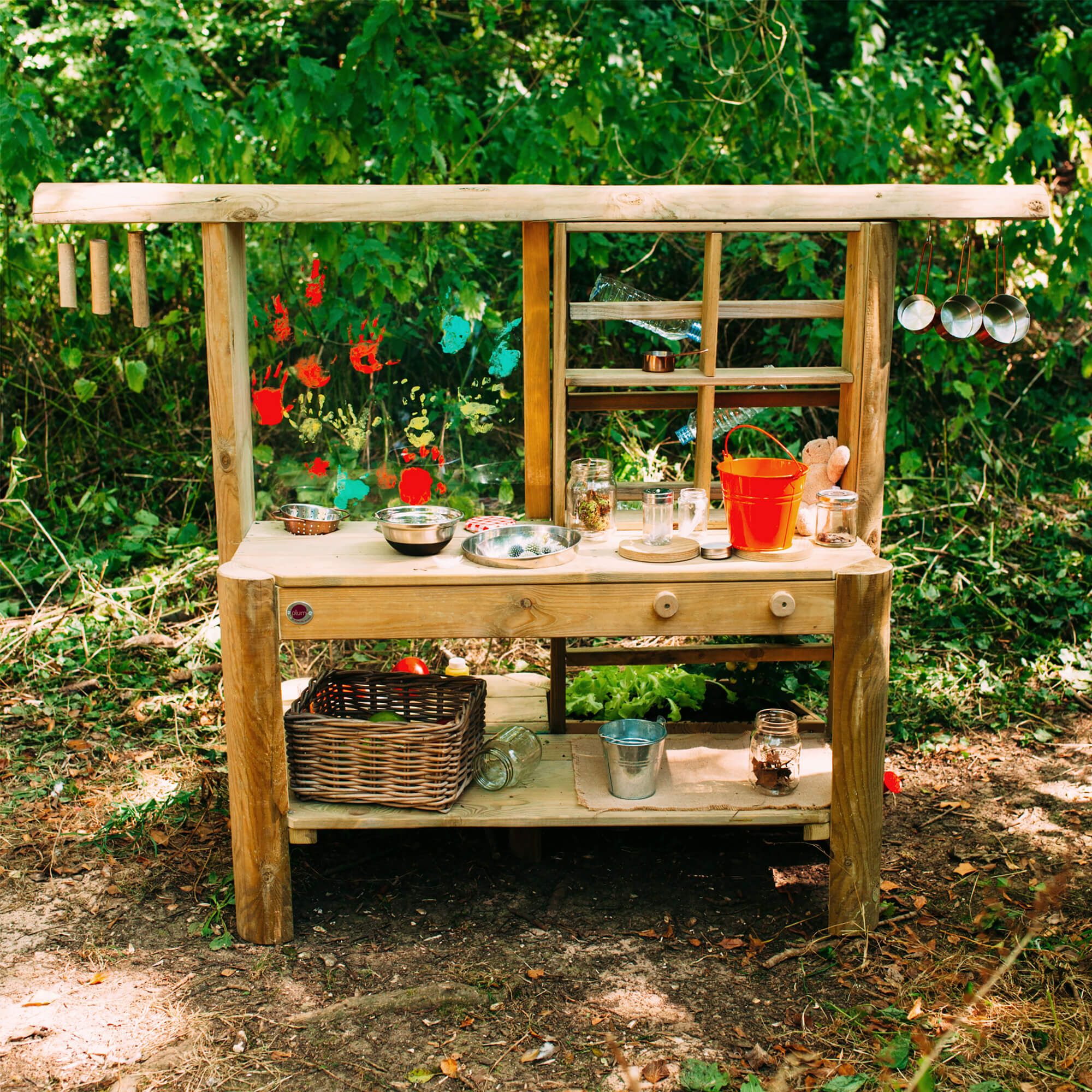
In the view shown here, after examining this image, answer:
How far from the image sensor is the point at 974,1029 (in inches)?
107

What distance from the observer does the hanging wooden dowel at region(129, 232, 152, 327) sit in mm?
3146

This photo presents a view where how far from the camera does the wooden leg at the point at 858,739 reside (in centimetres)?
296

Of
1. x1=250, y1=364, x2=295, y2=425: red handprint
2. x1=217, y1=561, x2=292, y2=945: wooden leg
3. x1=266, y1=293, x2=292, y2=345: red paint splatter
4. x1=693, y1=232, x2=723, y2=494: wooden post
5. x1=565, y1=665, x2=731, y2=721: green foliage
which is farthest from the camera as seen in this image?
x1=565, y1=665, x2=731, y2=721: green foliage

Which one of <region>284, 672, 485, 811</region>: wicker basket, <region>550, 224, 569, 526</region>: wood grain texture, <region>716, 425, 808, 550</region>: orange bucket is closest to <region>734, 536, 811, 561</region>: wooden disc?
<region>716, 425, 808, 550</region>: orange bucket

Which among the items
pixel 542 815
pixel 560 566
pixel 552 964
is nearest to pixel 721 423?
pixel 560 566

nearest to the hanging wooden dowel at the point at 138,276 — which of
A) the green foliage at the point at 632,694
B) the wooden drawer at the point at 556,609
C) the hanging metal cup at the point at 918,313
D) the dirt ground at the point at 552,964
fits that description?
the wooden drawer at the point at 556,609

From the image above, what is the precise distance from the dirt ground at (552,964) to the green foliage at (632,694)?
43 centimetres

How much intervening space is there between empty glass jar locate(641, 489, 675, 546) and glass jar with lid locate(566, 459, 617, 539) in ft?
Answer: 0.65

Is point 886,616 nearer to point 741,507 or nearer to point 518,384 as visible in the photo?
point 741,507

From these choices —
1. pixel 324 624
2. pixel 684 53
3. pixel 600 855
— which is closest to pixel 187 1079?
pixel 324 624

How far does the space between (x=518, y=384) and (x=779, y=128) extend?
3208 mm

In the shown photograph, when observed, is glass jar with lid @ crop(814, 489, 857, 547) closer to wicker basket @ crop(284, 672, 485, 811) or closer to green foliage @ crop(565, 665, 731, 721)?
green foliage @ crop(565, 665, 731, 721)

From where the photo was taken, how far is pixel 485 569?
297 cm

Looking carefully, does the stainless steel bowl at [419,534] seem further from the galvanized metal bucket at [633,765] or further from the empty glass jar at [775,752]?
the empty glass jar at [775,752]
